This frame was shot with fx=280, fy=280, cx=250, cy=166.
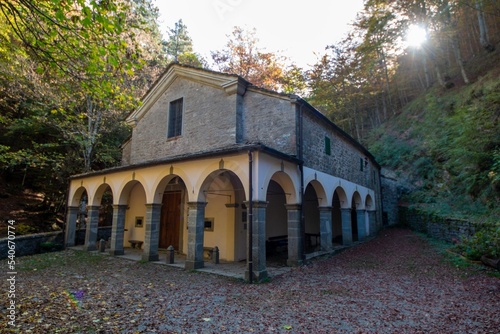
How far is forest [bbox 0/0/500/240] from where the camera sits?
37.7 ft

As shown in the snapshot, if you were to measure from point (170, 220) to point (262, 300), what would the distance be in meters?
8.02

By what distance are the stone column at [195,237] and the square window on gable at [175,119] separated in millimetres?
5143

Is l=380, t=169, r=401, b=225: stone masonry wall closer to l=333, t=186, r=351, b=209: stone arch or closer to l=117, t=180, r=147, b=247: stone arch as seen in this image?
l=333, t=186, r=351, b=209: stone arch

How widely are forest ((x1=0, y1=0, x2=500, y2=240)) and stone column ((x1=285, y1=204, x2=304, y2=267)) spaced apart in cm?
568

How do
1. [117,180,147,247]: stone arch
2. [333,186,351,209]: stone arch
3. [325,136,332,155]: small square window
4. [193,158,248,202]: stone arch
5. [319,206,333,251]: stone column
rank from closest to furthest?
[193,158,248,202]: stone arch
[319,206,333,251]: stone column
[325,136,332,155]: small square window
[333,186,351,209]: stone arch
[117,180,147,247]: stone arch

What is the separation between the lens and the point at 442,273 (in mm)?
7711

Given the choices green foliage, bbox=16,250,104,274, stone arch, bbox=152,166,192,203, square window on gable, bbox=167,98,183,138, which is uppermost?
square window on gable, bbox=167,98,183,138

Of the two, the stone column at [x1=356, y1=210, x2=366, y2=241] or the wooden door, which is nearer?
the wooden door

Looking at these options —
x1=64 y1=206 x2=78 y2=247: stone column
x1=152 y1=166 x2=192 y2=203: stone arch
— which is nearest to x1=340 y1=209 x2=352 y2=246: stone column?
x1=152 y1=166 x2=192 y2=203: stone arch

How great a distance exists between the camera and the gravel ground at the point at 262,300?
4.41m

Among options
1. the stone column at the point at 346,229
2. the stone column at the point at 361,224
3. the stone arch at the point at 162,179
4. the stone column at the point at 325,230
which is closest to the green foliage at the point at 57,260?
the stone arch at the point at 162,179

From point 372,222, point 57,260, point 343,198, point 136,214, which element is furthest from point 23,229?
point 372,222

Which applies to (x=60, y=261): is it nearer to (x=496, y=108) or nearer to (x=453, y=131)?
(x=496, y=108)

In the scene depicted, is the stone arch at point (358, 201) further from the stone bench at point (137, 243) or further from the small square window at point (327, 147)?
the stone bench at point (137, 243)
